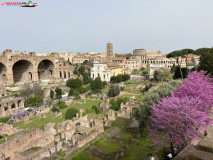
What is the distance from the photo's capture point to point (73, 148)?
1409 centimetres

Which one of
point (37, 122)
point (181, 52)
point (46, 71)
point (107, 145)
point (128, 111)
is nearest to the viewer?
point (107, 145)

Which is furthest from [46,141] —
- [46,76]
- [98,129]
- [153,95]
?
[46,76]

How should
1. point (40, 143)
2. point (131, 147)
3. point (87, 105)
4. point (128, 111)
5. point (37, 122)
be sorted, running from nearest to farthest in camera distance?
point (131, 147)
point (40, 143)
point (128, 111)
point (37, 122)
point (87, 105)

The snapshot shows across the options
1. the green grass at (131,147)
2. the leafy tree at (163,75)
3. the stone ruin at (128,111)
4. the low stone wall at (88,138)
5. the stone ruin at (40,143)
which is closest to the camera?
the green grass at (131,147)

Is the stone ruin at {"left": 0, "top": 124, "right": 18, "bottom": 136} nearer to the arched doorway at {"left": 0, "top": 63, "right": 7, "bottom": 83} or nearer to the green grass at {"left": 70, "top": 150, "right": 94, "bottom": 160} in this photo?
the green grass at {"left": 70, "top": 150, "right": 94, "bottom": 160}

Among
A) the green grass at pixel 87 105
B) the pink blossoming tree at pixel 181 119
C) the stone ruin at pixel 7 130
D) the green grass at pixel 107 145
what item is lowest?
the green grass at pixel 107 145

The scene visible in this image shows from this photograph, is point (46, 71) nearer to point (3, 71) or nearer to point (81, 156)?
point (3, 71)

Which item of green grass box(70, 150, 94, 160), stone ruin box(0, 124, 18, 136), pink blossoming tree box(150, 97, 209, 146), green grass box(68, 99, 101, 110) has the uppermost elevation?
pink blossoming tree box(150, 97, 209, 146)

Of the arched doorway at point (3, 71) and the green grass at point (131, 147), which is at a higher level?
the arched doorway at point (3, 71)

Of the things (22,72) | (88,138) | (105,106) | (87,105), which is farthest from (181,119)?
(22,72)

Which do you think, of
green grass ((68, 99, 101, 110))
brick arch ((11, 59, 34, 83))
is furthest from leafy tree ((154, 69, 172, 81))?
brick arch ((11, 59, 34, 83))

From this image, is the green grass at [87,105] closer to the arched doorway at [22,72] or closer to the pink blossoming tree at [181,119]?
the pink blossoming tree at [181,119]

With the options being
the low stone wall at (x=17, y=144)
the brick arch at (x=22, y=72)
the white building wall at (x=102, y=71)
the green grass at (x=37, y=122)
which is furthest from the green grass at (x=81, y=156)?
the brick arch at (x=22, y=72)

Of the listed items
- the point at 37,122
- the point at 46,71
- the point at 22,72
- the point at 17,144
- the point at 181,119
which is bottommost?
the point at 37,122
